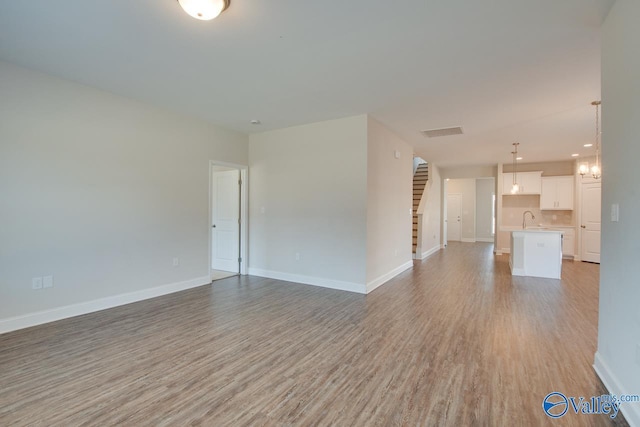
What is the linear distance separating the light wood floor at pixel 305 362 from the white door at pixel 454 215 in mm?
7827

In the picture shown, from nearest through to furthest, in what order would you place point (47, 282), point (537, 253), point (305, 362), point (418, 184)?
point (305, 362), point (47, 282), point (537, 253), point (418, 184)

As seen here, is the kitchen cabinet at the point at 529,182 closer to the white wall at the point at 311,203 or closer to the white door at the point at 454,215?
the white door at the point at 454,215

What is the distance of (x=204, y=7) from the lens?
1995 millimetres

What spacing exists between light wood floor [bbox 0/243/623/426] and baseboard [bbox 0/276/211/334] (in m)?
0.11

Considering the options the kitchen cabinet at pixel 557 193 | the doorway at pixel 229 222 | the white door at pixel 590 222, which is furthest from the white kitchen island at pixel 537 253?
the doorway at pixel 229 222

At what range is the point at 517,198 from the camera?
897 cm

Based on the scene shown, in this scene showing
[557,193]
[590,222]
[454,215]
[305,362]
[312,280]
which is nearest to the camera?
[305,362]

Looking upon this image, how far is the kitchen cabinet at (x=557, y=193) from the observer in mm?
8031

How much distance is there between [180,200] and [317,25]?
10.9ft

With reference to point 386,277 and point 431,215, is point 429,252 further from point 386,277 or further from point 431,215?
point 386,277

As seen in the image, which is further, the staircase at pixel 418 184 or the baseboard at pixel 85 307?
the staircase at pixel 418 184

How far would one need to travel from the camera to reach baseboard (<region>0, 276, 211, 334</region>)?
3.05 metres

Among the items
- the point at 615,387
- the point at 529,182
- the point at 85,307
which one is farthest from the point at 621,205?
the point at 529,182

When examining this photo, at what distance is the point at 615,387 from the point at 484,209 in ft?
35.1
